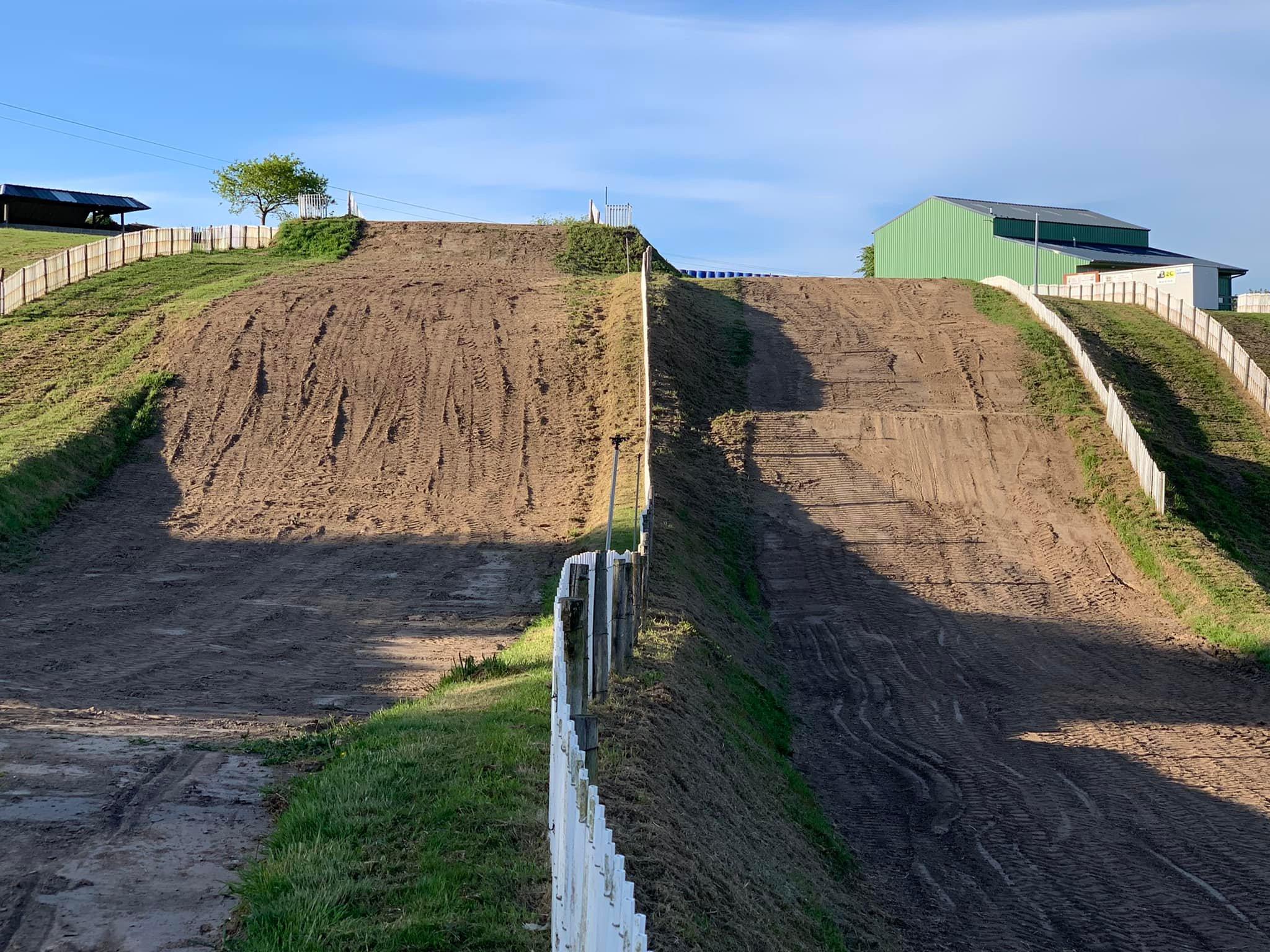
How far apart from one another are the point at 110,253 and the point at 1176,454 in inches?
1488

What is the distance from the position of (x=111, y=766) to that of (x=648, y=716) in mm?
4661

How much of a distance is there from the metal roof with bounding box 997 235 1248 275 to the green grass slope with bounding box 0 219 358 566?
39979mm

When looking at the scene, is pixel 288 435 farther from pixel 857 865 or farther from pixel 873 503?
pixel 857 865

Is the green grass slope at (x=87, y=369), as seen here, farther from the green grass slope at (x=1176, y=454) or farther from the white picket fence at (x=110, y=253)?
the green grass slope at (x=1176, y=454)

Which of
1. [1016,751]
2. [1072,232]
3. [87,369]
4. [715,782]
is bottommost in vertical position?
[1016,751]

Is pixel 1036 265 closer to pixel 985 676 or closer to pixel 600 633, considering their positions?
pixel 985 676

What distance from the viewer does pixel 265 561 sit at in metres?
24.4

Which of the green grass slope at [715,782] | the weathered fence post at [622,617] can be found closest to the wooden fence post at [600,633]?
the green grass slope at [715,782]

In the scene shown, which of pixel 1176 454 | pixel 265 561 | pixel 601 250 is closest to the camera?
pixel 265 561

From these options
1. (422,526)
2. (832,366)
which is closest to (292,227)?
(832,366)

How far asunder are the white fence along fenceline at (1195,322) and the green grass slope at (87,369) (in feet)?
102

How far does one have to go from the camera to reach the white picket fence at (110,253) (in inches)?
1623

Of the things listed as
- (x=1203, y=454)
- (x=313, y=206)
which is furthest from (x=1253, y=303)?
(x=313, y=206)

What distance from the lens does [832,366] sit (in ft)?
124
